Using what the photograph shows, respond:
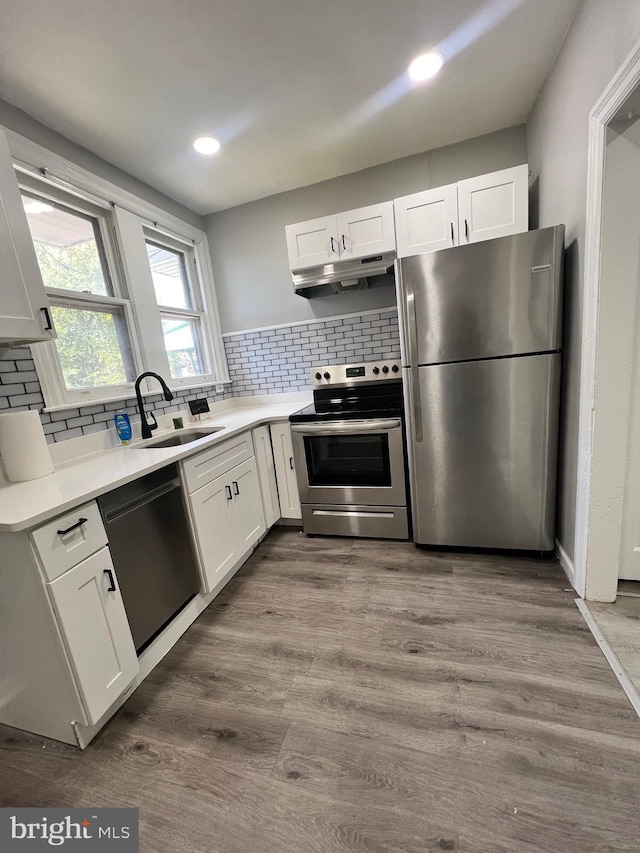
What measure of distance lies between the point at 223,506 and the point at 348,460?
0.89m

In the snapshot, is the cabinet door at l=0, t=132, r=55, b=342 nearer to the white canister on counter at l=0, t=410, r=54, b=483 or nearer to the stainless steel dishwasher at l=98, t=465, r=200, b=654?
the white canister on counter at l=0, t=410, r=54, b=483

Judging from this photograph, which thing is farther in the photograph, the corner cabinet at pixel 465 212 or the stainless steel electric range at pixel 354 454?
the stainless steel electric range at pixel 354 454

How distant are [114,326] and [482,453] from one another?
244 cm

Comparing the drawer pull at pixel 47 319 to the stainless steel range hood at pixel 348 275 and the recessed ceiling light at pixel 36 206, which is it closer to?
the recessed ceiling light at pixel 36 206

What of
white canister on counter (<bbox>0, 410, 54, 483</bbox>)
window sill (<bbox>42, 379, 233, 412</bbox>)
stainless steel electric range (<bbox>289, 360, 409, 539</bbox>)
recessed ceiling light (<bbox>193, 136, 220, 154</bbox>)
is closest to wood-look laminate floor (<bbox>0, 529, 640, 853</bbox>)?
stainless steel electric range (<bbox>289, 360, 409, 539</bbox>)

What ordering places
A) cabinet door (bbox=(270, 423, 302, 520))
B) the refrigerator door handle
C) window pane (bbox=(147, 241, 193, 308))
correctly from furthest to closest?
window pane (bbox=(147, 241, 193, 308)) → cabinet door (bbox=(270, 423, 302, 520)) → the refrigerator door handle

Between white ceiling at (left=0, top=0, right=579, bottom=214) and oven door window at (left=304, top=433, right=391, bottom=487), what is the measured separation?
1902mm

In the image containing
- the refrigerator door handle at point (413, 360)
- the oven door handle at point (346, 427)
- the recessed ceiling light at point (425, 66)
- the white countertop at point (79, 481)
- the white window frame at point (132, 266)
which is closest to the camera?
the white countertop at point (79, 481)

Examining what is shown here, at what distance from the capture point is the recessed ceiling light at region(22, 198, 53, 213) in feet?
5.90

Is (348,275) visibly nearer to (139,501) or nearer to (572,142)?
(572,142)

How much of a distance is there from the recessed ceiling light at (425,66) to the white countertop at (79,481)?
2109mm

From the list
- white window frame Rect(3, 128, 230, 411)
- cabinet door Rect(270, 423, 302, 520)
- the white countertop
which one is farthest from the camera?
cabinet door Rect(270, 423, 302, 520)

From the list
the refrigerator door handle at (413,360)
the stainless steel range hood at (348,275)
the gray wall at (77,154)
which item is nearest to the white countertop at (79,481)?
the refrigerator door handle at (413,360)

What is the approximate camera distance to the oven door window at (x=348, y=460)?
2.27 metres
